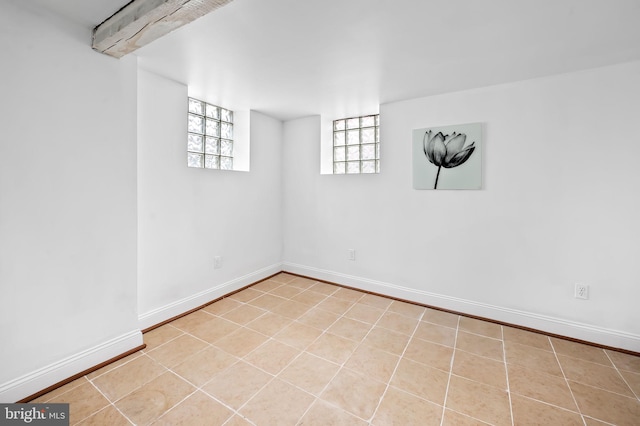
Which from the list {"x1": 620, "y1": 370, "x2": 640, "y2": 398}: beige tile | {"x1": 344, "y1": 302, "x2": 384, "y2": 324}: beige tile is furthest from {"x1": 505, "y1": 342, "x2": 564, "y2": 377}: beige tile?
{"x1": 344, "y1": 302, "x2": 384, "y2": 324}: beige tile

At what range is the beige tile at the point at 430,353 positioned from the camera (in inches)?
78.1

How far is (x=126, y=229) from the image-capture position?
2.04 m

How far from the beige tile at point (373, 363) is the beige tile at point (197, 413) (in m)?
0.88

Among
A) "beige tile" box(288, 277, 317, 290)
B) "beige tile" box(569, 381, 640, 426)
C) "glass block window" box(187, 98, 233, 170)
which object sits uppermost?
"glass block window" box(187, 98, 233, 170)

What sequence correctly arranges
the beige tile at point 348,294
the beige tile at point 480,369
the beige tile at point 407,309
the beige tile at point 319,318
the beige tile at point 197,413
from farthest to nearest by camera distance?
the beige tile at point 348,294 → the beige tile at point 407,309 → the beige tile at point 319,318 → the beige tile at point 480,369 → the beige tile at point 197,413

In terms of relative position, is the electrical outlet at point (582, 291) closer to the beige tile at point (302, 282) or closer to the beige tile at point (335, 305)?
the beige tile at point (335, 305)

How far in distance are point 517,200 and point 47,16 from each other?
380 cm

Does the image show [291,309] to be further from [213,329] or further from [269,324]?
[213,329]

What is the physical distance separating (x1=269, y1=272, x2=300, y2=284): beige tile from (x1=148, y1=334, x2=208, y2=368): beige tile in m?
1.55

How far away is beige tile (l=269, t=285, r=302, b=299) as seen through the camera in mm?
3229

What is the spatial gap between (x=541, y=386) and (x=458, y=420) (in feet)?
2.44

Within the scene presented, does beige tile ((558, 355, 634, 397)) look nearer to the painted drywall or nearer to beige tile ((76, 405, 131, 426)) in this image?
beige tile ((76, 405, 131, 426))

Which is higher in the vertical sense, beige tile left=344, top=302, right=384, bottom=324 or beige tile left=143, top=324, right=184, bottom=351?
beige tile left=344, top=302, right=384, bottom=324

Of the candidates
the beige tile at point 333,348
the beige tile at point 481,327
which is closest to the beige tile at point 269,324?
the beige tile at point 333,348
